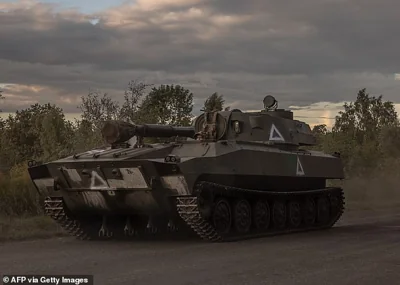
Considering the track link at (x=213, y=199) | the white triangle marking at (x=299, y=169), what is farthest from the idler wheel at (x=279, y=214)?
the white triangle marking at (x=299, y=169)

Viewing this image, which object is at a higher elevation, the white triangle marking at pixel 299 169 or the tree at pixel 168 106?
the tree at pixel 168 106

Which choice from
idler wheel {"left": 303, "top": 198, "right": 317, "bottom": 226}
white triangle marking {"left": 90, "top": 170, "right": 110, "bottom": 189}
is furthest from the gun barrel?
idler wheel {"left": 303, "top": 198, "right": 317, "bottom": 226}

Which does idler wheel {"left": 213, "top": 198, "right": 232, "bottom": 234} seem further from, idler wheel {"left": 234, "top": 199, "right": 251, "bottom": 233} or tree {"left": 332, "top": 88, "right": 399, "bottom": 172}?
tree {"left": 332, "top": 88, "right": 399, "bottom": 172}

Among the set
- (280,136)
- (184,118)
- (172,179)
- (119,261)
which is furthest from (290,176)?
(184,118)

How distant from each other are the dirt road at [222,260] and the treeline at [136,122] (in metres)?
4.86

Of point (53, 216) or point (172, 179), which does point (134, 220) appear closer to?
point (53, 216)

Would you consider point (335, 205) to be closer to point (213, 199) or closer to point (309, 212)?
point (309, 212)

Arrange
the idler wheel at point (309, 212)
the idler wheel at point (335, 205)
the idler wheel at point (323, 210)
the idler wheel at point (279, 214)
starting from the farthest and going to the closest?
the idler wheel at point (335, 205) < the idler wheel at point (323, 210) < the idler wheel at point (309, 212) < the idler wheel at point (279, 214)

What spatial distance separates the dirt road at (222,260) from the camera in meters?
8.09

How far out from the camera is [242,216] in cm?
1334

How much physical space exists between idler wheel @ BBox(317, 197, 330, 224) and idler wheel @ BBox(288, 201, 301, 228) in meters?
0.98

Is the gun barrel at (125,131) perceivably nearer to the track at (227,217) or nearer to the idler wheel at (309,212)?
the track at (227,217)
